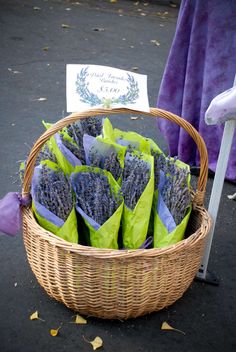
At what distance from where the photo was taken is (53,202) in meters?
1.96

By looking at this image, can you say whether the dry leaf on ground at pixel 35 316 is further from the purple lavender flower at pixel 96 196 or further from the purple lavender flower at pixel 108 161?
the purple lavender flower at pixel 108 161

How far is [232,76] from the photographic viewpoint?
2.85 meters

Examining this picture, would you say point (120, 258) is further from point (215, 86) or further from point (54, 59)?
point (54, 59)

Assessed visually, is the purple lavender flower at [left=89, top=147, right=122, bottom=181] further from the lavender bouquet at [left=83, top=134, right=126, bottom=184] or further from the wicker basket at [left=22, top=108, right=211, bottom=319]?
the wicker basket at [left=22, top=108, right=211, bottom=319]

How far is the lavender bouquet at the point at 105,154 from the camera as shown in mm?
2068

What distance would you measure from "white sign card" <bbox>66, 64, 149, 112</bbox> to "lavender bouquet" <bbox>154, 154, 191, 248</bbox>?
13.1 inches

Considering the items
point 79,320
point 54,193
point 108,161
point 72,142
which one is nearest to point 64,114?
point 72,142

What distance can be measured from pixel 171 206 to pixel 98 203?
296 millimetres

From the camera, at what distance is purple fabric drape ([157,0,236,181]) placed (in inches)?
109

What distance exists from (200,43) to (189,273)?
55.0 inches

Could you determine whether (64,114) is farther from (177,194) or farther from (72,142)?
(177,194)

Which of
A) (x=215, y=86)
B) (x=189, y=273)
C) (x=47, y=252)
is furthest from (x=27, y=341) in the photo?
(x=215, y=86)

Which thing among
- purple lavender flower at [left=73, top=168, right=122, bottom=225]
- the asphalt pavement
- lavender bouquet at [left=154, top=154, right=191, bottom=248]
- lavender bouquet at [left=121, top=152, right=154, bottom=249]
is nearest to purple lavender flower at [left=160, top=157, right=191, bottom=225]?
lavender bouquet at [left=154, top=154, right=191, bottom=248]

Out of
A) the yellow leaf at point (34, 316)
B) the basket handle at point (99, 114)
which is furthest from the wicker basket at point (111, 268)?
the yellow leaf at point (34, 316)
